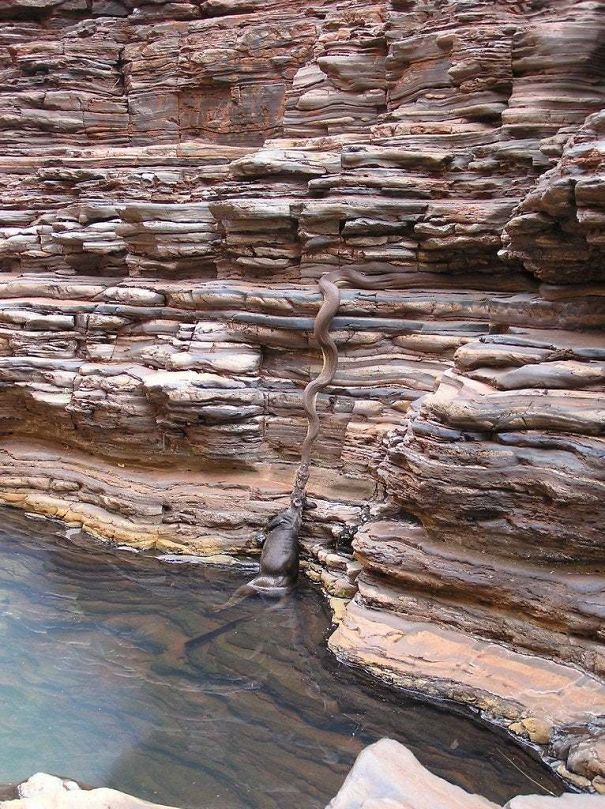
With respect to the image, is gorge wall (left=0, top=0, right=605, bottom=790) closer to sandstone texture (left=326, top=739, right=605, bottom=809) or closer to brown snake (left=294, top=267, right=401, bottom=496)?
brown snake (left=294, top=267, right=401, bottom=496)

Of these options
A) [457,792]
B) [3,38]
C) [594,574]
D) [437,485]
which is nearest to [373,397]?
[437,485]

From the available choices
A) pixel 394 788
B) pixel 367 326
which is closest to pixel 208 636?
pixel 394 788

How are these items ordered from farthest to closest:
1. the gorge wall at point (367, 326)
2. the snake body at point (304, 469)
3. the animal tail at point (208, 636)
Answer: the snake body at point (304, 469) → the animal tail at point (208, 636) → the gorge wall at point (367, 326)

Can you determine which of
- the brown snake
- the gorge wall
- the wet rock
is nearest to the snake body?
the brown snake

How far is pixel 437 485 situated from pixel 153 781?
132 inches

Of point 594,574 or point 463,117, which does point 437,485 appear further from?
point 463,117

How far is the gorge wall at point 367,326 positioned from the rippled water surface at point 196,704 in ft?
1.39

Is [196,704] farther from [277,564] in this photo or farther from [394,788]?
[394,788]

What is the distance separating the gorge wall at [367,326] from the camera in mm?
6680

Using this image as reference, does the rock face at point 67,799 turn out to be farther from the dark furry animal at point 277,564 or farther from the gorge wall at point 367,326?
the dark furry animal at point 277,564

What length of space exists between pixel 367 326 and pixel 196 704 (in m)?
5.18

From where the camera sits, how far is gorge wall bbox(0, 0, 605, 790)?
21.9ft

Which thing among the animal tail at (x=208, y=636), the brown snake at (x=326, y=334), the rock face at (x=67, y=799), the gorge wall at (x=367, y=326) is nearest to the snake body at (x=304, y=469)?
the brown snake at (x=326, y=334)

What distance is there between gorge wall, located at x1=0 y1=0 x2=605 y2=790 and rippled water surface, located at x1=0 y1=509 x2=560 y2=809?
42cm
